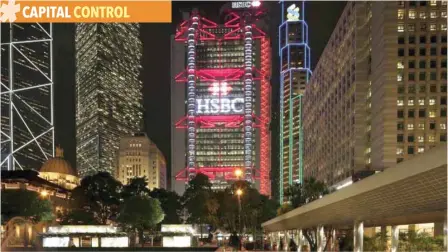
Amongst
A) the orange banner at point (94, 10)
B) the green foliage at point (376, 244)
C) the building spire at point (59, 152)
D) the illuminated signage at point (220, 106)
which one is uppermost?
the illuminated signage at point (220, 106)

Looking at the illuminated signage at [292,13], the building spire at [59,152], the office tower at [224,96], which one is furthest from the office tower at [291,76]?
the building spire at [59,152]

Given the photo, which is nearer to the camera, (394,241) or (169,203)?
(394,241)

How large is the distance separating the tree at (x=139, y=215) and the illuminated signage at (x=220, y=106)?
282ft

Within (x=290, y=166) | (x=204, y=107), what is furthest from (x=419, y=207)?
(x=290, y=166)

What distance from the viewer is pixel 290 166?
149 metres

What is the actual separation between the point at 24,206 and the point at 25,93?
29598mm

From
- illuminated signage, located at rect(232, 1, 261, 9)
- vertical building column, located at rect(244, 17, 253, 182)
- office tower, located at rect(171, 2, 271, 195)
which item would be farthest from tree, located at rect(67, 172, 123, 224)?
illuminated signage, located at rect(232, 1, 261, 9)

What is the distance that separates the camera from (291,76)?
159000 millimetres

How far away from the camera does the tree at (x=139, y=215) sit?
160 feet

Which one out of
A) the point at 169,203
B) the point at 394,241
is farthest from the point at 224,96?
the point at 394,241

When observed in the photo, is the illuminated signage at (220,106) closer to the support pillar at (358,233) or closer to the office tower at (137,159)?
the office tower at (137,159)

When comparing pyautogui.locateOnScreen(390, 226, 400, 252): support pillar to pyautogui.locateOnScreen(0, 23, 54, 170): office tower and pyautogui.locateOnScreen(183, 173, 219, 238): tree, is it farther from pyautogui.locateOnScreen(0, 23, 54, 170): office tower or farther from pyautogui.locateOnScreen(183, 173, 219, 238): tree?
pyautogui.locateOnScreen(0, 23, 54, 170): office tower

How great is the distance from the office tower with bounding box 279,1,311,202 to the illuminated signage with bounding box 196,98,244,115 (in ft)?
72.3

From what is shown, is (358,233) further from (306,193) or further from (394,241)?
(306,193)
